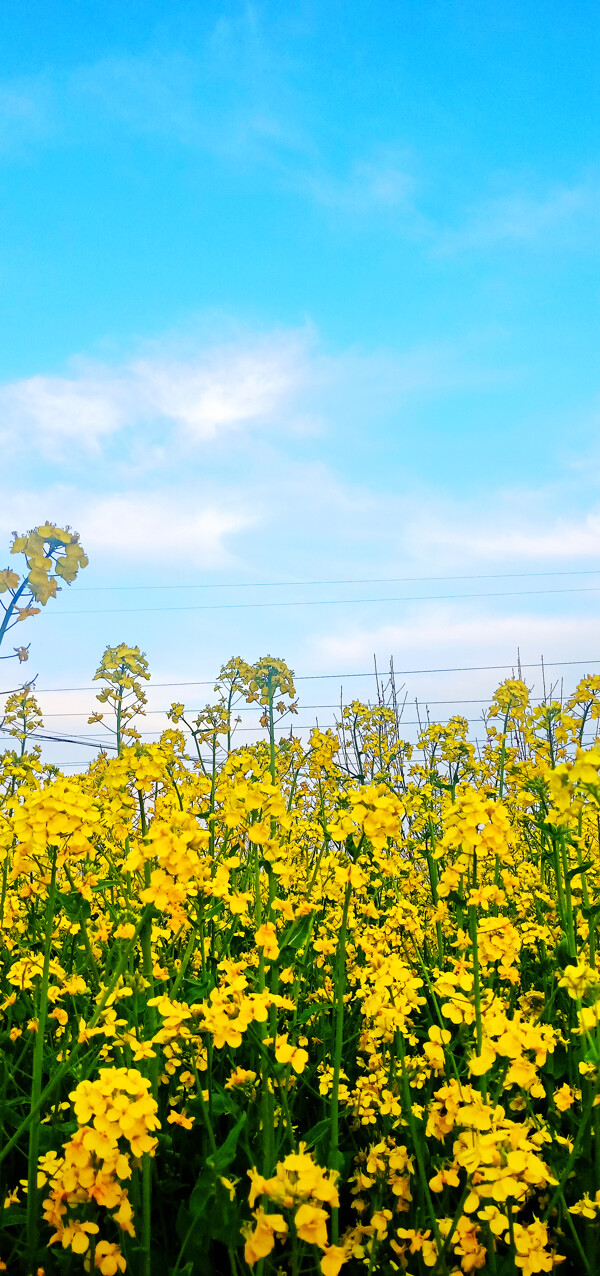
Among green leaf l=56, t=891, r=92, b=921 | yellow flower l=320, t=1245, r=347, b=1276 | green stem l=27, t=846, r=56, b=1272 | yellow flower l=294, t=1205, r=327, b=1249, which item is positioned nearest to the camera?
yellow flower l=294, t=1205, r=327, b=1249

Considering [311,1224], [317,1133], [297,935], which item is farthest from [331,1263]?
[297,935]

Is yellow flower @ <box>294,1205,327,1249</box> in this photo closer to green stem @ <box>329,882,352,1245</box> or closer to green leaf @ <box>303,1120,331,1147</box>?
green stem @ <box>329,882,352,1245</box>

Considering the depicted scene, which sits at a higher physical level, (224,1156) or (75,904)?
(75,904)

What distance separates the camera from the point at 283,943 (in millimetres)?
2166

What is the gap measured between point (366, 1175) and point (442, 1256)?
45cm

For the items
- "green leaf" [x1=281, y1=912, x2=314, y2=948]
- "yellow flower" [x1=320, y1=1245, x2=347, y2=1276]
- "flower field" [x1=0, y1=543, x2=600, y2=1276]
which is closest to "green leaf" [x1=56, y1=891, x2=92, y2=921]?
→ "flower field" [x1=0, y1=543, x2=600, y2=1276]

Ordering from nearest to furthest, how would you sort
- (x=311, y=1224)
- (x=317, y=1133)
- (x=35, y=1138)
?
(x=311, y=1224) < (x=35, y=1138) < (x=317, y=1133)

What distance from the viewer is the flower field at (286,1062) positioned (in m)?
1.67

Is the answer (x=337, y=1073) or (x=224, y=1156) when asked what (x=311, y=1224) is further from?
(x=224, y=1156)

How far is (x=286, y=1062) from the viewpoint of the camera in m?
1.89

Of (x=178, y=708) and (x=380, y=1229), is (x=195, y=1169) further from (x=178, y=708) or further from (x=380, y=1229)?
(x=178, y=708)

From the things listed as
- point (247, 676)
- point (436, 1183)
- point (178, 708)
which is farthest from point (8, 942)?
point (436, 1183)

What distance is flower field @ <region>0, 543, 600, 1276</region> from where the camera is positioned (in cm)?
167

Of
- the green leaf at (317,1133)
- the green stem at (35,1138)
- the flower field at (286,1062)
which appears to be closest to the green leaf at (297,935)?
the flower field at (286,1062)
